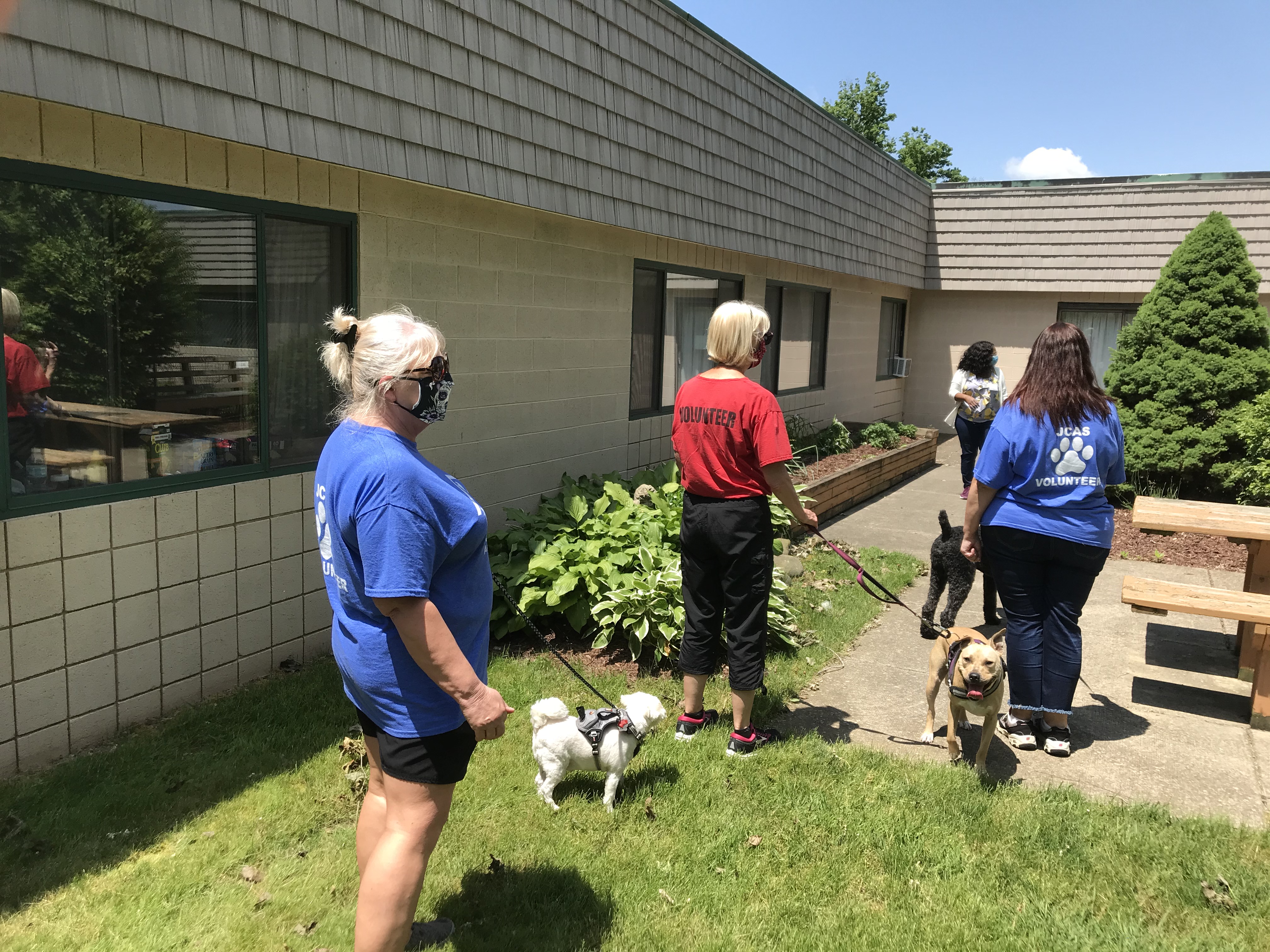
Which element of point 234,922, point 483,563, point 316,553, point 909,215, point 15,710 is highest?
point 909,215

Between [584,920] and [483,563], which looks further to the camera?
[584,920]

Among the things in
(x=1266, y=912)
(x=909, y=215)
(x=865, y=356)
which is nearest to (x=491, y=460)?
(x=1266, y=912)

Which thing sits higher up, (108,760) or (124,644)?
(124,644)

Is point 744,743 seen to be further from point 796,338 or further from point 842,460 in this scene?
point 796,338

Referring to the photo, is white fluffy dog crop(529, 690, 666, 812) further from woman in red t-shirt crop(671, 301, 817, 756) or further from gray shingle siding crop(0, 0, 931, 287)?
gray shingle siding crop(0, 0, 931, 287)

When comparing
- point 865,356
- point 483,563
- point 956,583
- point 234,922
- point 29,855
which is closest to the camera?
point 483,563

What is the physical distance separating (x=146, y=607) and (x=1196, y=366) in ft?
33.9

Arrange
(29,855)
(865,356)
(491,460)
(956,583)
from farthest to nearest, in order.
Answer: (865,356) → (491,460) → (956,583) → (29,855)

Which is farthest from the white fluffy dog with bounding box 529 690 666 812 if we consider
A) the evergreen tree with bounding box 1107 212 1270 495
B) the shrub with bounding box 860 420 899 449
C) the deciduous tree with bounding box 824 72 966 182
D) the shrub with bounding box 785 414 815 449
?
the deciduous tree with bounding box 824 72 966 182

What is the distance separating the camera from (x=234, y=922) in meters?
2.84

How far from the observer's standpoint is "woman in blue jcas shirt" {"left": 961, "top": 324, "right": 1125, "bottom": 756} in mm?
3961

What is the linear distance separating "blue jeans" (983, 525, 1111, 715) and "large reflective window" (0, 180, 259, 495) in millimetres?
3678

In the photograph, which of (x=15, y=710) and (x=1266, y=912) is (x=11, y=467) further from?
(x=1266, y=912)

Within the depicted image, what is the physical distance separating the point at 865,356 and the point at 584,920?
12174 mm
